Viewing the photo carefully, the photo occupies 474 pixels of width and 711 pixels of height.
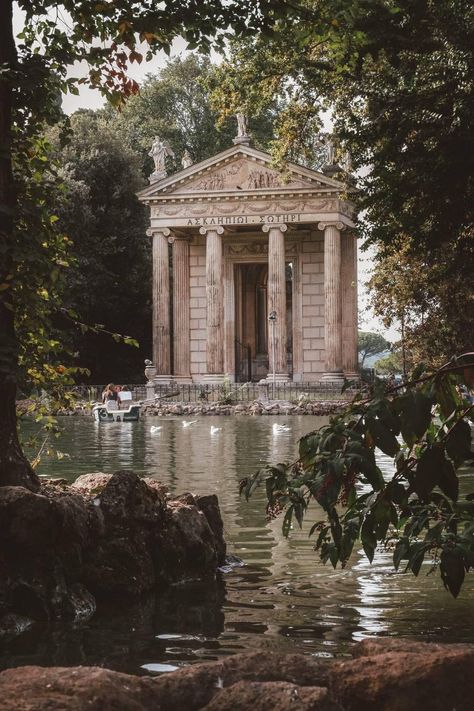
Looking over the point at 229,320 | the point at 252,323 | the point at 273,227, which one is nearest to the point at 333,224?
the point at 273,227

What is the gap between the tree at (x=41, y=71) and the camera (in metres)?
8.45

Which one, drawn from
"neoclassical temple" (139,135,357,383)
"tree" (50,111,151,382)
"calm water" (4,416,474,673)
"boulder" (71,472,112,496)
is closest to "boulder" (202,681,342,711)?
"calm water" (4,416,474,673)

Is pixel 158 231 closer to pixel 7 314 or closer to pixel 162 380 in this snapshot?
pixel 162 380

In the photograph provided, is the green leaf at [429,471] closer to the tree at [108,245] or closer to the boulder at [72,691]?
the boulder at [72,691]

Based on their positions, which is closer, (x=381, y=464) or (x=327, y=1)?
(x=327, y=1)

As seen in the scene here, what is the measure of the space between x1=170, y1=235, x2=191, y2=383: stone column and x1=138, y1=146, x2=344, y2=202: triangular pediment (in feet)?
11.2

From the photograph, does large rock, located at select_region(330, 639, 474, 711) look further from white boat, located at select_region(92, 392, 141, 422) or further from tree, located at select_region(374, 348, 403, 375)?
tree, located at select_region(374, 348, 403, 375)

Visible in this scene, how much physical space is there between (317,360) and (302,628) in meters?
57.1

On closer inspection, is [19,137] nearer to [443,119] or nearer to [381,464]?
[443,119]

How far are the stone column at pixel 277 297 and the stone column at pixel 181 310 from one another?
551cm

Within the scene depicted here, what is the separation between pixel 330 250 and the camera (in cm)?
6103

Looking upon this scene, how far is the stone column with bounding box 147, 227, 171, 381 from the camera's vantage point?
203ft

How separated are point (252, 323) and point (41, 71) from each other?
61630mm

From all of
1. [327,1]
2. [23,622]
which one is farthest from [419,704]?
[327,1]
